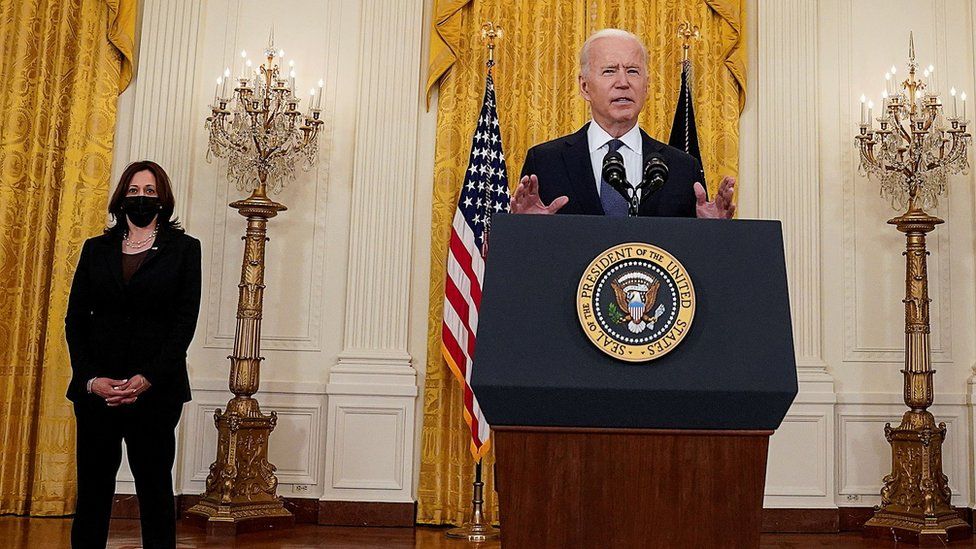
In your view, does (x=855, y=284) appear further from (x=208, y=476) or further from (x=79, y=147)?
(x=79, y=147)

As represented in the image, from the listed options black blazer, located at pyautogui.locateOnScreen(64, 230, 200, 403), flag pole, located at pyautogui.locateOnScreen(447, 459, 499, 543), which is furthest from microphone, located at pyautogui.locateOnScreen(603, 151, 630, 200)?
flag pole, located at pyautogui.locateOnScreen(447, 459, 499, 543)

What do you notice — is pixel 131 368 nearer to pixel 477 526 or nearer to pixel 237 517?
pixel 237 517

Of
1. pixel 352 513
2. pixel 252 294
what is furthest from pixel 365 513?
pixel 252 294

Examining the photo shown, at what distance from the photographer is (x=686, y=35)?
19.1 feet

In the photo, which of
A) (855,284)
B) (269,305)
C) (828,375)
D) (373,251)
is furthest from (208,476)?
(855,284)

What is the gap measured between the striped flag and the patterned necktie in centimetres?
322

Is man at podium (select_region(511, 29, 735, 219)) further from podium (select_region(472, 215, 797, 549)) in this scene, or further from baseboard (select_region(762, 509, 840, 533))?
baseboard (select_region(762, 509, 840, 533))

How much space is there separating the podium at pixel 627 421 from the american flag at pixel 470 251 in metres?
3.76

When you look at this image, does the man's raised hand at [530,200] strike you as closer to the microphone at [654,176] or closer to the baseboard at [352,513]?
the microphone at [654,176]

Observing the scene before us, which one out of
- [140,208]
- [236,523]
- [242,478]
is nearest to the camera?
[140,208]

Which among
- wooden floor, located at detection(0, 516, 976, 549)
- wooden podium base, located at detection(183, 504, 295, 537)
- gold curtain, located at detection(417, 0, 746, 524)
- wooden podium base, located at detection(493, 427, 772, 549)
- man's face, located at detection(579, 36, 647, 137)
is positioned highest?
gold curtain, located at detection(417, 0, 746, 524)

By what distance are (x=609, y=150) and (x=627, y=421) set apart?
882 millimetres

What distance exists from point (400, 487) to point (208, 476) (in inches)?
43.3

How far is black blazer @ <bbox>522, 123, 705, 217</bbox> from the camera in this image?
2232 mm
